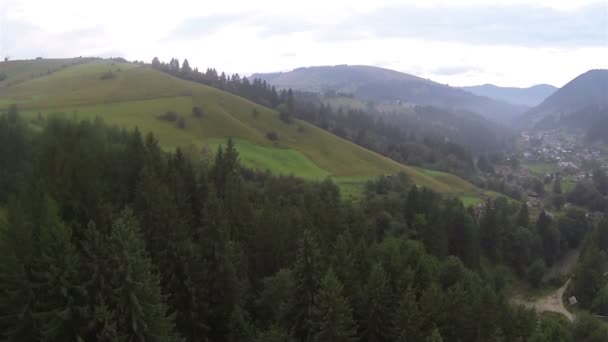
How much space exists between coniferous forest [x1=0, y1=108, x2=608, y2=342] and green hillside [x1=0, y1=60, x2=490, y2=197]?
37.6m

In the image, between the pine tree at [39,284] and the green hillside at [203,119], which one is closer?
the pine tree at [39,284]

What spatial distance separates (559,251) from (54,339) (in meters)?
83.6

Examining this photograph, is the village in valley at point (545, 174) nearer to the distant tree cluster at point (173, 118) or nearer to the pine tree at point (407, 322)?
the distant tree cluster at point (173, 118)

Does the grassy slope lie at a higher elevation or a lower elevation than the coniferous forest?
higher

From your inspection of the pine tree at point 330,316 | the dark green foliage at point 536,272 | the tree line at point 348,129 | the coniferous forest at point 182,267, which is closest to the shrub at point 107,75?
the tree line at point 348,129

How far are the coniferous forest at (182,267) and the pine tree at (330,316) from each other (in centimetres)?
7

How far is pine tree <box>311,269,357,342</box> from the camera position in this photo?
22.5 m

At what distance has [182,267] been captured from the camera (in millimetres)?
25781

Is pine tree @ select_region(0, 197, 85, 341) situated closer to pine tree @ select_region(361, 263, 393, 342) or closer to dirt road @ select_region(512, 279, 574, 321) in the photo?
pine tree @ select_region(361, 263, 393, 342)

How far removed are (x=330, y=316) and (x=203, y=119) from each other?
7628 cm

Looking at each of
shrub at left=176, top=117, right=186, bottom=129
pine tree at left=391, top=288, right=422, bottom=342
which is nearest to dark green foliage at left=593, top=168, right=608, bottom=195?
shrub at left=176, top=117, right=186, bottom=129

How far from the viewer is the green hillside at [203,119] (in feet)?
270

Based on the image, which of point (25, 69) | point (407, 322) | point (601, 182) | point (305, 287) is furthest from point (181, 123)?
point (601, 182)

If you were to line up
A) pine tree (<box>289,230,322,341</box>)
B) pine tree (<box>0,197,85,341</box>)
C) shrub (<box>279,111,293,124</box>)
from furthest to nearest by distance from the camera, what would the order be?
shrub (<box>279,111,293,124</box>)
pine tree (<box>289,230,322,341</box>)
pine tree (<box>0,197,85,341</box>)
